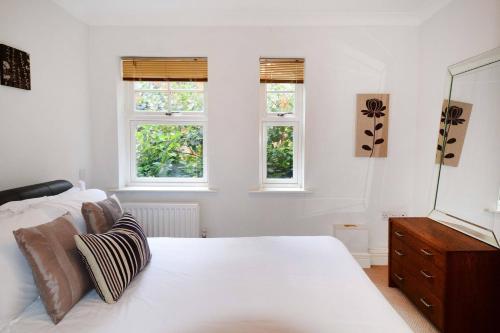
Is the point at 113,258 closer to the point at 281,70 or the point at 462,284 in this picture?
the point at 462,284

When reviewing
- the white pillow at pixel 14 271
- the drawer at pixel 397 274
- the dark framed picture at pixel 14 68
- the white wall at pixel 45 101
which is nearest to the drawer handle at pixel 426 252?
the drawer at pixel 397 274

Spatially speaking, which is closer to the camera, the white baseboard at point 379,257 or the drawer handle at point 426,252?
the drawer handle at point 426,252

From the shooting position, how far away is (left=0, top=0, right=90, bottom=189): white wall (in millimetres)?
2014

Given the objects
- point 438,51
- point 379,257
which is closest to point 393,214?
point 379,257

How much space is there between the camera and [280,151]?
3.19 metres

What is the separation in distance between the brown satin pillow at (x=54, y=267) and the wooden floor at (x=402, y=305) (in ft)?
6.93

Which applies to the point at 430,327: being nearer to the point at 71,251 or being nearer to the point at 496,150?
the point at 496,150

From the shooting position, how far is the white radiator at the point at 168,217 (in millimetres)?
3006

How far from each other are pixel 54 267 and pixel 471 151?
8.50 ft

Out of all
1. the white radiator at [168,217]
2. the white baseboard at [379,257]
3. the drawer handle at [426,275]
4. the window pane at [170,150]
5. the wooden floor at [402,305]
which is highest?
the window pane at [170,150]

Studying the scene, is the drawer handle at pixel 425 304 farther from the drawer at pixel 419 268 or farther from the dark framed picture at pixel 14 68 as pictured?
the dark framed picture at pixel 14 68

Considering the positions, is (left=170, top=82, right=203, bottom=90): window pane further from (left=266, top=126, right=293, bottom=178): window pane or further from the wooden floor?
the wooden floor

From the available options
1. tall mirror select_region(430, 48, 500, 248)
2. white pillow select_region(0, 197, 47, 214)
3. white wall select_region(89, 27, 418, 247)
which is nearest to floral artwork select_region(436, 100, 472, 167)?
tall mirror select_region(430, 48, 500, 248)

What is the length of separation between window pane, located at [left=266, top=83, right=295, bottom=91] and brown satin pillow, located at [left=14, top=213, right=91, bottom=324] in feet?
7.71
